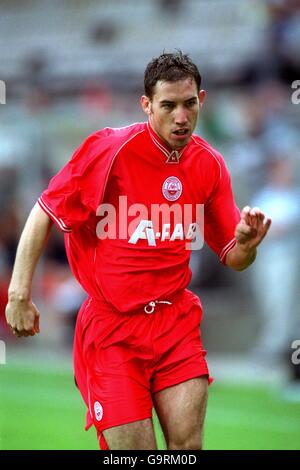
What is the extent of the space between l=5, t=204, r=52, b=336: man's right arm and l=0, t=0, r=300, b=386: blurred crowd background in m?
5.47

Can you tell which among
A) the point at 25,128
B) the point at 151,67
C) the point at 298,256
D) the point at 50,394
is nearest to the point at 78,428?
the point at 50,394

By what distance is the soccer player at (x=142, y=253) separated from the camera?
5.28 m

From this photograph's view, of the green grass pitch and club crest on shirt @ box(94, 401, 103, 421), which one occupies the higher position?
club crest on shirt @ box(94, 401, 103, 421)

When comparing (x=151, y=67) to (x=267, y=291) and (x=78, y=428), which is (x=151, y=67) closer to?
(x=78, y=428)

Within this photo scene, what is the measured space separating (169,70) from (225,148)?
7.95 m

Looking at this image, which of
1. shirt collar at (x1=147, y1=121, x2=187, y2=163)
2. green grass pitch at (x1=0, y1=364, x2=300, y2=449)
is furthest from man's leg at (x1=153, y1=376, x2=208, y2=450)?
green grass pitch at (x1=0, y1=364, x2=300, y2=449)

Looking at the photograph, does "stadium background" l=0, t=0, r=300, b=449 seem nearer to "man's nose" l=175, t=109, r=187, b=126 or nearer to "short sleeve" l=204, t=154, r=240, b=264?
"short sleeve" l=204, t=154, r=240, b=264

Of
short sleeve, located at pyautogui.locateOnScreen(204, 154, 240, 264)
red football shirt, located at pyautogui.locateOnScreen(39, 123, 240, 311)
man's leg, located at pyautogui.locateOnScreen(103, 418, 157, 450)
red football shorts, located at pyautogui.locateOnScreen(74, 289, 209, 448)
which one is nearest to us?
man's leg, located at pyautogui.locateOnScreen(103, 418, 157, 450)

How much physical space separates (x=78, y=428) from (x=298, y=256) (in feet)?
10.5

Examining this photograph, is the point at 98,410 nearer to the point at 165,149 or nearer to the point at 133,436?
the point at 133,436

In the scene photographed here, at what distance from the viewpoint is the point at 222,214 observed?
5746 mm

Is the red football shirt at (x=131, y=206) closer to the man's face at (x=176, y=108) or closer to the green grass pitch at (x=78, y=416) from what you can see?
the man's face at (x=176, y=108)

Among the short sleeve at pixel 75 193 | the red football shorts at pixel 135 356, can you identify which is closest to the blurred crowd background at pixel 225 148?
the red football shorts at pixel 135 356

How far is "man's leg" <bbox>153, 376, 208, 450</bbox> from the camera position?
5250mm
